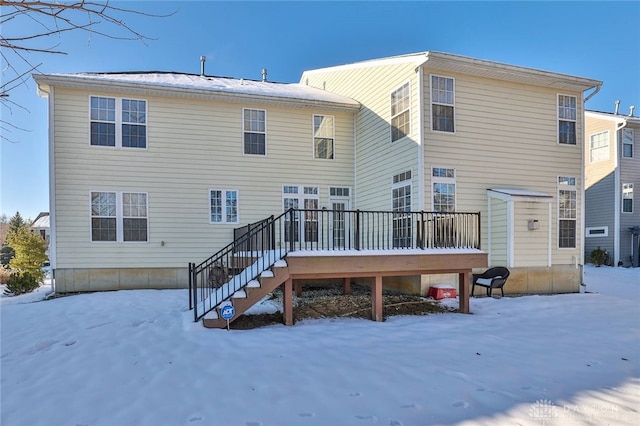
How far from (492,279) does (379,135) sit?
5.02 meters

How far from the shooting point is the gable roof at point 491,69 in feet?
28.2

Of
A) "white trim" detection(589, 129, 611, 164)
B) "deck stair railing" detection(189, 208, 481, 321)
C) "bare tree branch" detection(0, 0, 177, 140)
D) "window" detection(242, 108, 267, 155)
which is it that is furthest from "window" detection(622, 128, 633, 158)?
"bare tree branch" detection(0, 0, 177, 140)

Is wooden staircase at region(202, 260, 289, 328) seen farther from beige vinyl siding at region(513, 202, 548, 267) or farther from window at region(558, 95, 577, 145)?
window at region(558, 95, 577, 145)

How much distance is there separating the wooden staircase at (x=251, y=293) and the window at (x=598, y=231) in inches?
680

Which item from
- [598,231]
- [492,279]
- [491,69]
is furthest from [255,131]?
[598,231]

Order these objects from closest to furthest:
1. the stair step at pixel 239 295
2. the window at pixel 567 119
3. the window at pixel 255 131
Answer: the stair step at pixel 239 295 → the window at pixel 567 119 → the window at pixel 255 131

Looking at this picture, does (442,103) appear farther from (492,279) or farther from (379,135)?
(492,279)

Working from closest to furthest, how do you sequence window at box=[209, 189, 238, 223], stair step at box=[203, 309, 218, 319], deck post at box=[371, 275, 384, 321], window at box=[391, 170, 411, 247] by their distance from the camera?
stair step at box=[203, 309, 218, 319] → deck post at box=[371, 275, 384, 321] → window at box=[391, 170, 411, 247] → window at box=[209, 189, 238, 223]

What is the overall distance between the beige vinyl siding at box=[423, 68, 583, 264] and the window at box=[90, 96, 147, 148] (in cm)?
793

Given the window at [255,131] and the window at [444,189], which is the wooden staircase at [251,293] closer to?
the window at [444,189]

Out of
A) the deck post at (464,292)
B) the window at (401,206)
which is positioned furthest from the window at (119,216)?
the deck post at (464,292)

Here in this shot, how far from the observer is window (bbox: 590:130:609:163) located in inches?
644

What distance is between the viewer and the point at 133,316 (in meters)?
6.70

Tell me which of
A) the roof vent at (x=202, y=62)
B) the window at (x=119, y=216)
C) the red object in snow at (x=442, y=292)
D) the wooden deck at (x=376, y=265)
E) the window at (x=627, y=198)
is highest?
the roof vent at (x=202, y=62)
